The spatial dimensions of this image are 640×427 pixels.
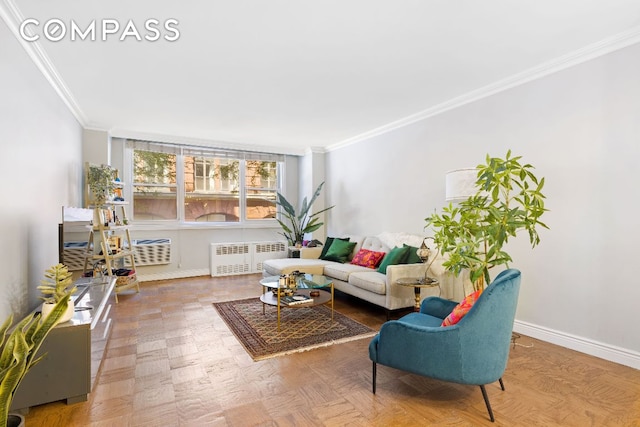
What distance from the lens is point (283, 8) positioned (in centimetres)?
222

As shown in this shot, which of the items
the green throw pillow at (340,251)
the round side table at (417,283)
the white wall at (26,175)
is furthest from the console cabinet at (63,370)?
the green throw pillow at (340,251)

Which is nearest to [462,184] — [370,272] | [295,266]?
[370,272]

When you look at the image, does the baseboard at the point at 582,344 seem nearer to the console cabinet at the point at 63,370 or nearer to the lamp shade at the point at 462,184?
the lamp shade at the point at 462,184

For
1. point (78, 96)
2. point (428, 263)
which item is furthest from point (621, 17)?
point (78, 96)

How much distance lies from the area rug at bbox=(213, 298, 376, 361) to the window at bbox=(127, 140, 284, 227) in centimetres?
259

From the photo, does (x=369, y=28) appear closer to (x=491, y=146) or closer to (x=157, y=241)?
(x=491, y=146)

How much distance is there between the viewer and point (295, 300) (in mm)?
3412

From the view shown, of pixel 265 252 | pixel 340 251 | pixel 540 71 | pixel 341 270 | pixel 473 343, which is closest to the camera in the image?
pixel 473 343

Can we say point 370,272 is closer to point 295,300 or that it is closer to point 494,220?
point 295,300

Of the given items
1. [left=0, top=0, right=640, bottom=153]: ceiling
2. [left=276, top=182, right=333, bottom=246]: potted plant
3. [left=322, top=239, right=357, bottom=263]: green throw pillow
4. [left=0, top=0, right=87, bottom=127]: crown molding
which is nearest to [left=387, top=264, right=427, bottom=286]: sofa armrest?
[left=322, top=239, right=357, bottom=263]: green throw pillow

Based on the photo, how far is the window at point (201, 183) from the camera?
590cm

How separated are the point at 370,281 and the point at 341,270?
612 millimetres

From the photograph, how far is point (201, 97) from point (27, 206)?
1.98 metres

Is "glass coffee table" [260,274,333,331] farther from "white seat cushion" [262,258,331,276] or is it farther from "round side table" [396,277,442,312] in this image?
"round side table" [396,277,442,312]
